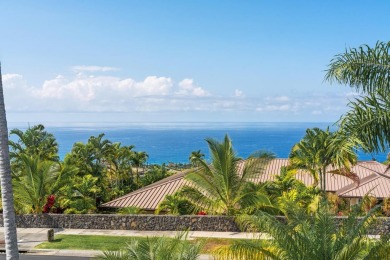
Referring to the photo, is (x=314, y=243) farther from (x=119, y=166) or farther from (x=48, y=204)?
(x=119, y=166)

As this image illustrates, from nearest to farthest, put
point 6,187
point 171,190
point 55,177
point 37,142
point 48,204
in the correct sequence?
point 6,187 → point 48,204 → point 55,177 → point 171,190 → point 37,142

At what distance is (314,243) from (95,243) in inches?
551

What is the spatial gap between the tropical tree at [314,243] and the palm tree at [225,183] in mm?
12464

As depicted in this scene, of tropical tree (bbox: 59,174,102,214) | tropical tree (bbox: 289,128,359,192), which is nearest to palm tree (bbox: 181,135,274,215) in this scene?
tropical tree (bbox: 59,174,102,214)

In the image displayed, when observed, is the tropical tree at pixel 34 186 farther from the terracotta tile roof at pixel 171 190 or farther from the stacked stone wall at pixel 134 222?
the terracotta tile roof at pixel 171 190

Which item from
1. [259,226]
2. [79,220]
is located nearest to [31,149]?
[79,220]

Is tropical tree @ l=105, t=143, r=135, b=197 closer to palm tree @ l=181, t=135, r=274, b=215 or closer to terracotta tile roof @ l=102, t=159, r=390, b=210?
terracotta tile roof @ l=102, t=159, r=390, b=210

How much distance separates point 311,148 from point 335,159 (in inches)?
1034

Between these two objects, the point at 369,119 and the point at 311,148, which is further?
the point at 311,148

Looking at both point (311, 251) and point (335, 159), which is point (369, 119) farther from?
→ point (311, 251)

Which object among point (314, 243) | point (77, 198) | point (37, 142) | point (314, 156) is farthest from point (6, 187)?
point (37, 142)

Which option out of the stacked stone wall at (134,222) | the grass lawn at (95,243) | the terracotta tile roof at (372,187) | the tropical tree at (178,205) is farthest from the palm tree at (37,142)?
the terracotta tile roof at (372,187)

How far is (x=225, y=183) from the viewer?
923 inches

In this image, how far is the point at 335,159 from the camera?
10.2 meters
